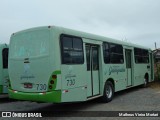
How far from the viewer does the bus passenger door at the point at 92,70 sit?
33.4 ft

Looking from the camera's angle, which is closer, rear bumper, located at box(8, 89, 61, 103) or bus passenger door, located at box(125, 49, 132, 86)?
rear bumper, located at box(8, 89, 61, 103)

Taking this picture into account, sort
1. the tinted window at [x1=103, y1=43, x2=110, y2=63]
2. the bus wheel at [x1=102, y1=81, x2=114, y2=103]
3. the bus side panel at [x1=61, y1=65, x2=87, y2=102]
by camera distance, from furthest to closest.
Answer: the tinted window at [x1=103, y1=43, x2=110, y2=63]
the bus wheel at [x1=102, y1=81, x2=114, y2=103]
the bus side panel at [x1=61, y1=65, x2=87, y2=102]

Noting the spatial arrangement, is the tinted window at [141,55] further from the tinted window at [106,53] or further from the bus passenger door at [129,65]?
the tinted window at [106,53]

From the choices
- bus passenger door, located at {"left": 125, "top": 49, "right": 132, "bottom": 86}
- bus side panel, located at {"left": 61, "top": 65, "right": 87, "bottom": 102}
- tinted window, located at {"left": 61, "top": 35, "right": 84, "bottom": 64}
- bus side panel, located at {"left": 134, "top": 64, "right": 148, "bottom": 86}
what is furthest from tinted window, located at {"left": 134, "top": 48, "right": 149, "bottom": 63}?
bus side panel, located at {"left": 61, "top": 65, "right": 87, "bottom": 102}

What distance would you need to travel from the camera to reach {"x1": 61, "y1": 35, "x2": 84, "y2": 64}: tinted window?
28.5ft

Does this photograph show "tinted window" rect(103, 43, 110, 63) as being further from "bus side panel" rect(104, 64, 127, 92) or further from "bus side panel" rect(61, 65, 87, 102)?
"bus side panel" rect(61, 65, 87, 102)

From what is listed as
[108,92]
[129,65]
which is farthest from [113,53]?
[129,65]

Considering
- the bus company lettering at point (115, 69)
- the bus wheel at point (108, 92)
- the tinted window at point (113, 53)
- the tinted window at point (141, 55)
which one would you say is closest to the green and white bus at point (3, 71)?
the bus wheel at point (108, 92)

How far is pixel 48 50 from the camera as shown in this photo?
27.5 ft

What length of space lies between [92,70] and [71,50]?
184cm

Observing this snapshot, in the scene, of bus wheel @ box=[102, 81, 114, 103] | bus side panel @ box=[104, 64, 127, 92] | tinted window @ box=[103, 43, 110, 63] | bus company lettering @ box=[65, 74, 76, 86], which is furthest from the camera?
bus side panel @ box=[104, 64, 127, 92]

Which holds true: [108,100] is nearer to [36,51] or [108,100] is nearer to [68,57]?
[68,57]

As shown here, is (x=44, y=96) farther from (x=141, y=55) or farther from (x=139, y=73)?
(x=141, y=55)

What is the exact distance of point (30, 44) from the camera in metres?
8.90
